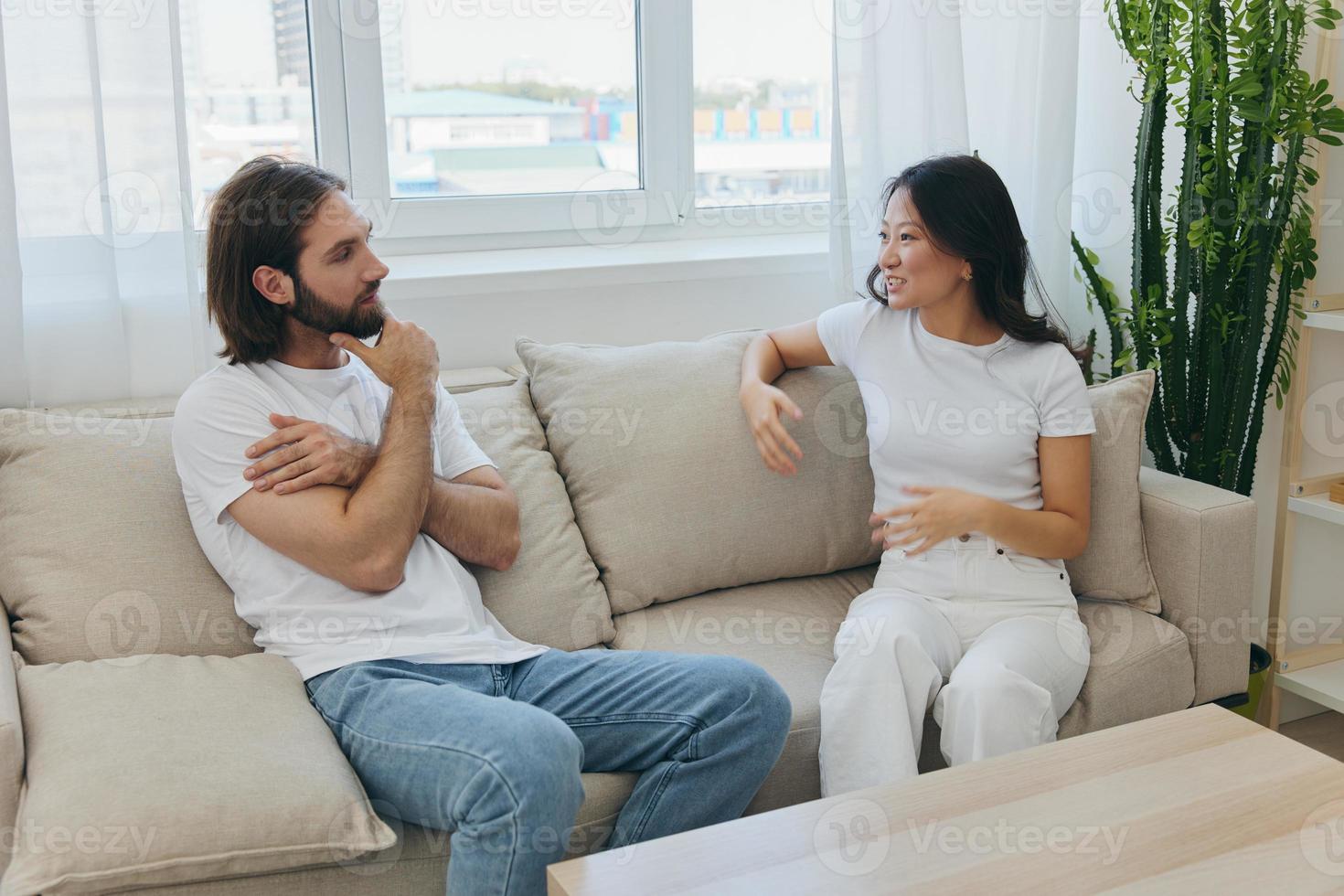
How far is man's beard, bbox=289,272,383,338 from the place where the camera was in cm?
171

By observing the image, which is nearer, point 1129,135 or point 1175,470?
point 1175,470

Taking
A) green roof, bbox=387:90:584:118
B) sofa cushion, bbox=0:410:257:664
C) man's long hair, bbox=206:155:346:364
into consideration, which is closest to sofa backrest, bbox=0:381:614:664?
sofa cushion, bbox=0:410:257:664

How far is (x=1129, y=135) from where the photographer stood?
259 cm

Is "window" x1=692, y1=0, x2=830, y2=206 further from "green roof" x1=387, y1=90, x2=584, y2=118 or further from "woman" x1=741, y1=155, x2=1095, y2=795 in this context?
"woman" x1=741, y1=155, x2=1095, y2=795

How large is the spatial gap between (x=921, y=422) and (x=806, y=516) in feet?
0.92

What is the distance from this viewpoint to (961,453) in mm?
1922

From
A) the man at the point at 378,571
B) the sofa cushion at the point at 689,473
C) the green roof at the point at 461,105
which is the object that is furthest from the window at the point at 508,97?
the man at the point at 378,571

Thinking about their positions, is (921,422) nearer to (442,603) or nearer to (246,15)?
(442,603)

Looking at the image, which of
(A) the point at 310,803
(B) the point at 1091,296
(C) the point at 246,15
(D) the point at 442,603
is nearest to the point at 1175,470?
(B) the point at 1091,296

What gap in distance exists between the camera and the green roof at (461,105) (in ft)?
8.31

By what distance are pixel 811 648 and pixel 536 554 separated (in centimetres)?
46

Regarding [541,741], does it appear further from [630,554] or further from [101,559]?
[101,559]

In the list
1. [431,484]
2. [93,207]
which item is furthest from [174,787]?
[93,207]

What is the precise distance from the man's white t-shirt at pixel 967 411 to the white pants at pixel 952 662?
0.38 feet
